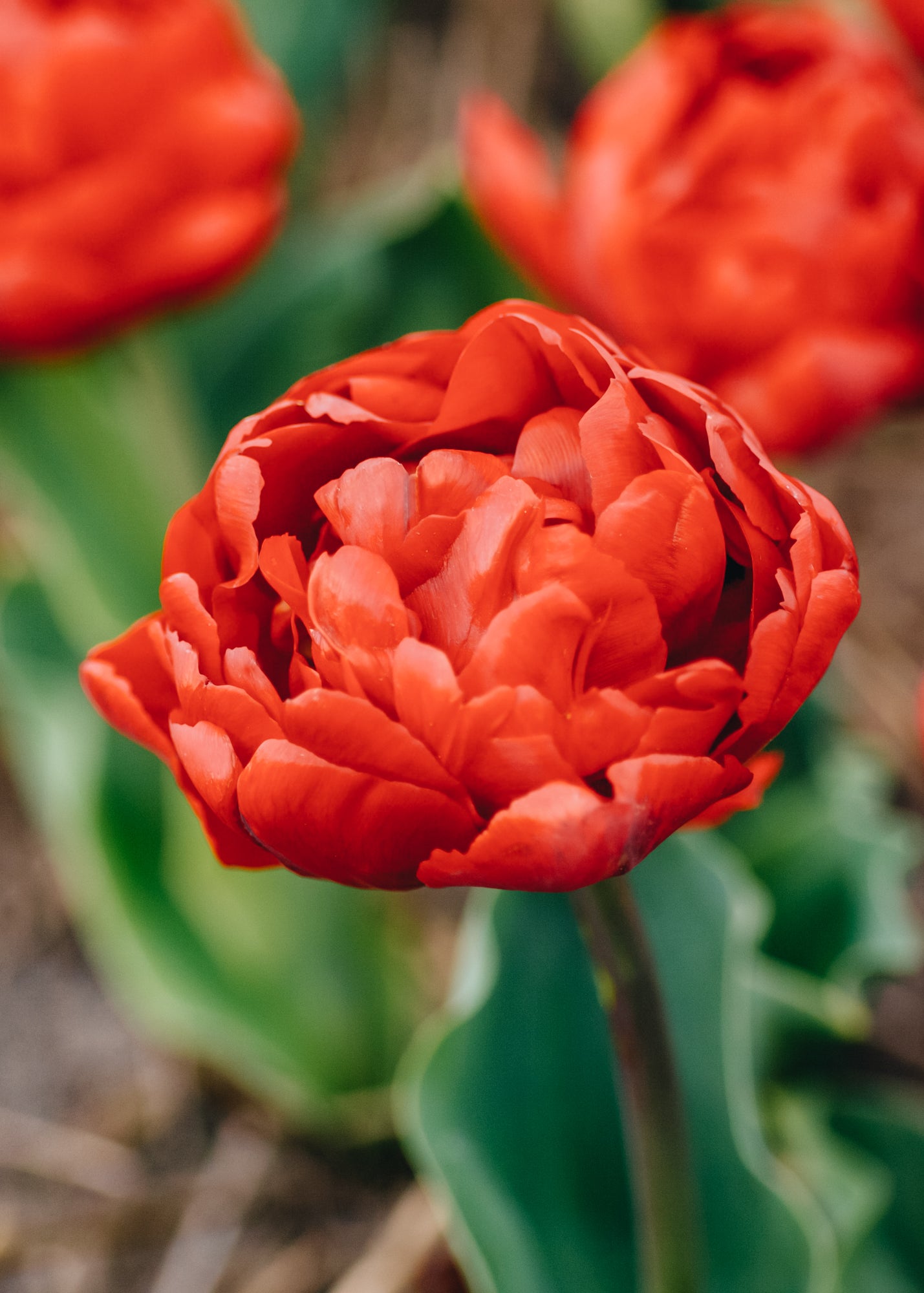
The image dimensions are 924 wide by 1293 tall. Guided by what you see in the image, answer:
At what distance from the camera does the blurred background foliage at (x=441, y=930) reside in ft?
1.27

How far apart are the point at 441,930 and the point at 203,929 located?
0.18m

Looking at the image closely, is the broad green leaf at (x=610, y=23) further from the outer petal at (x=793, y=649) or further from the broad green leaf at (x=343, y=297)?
the outer petal at (x=793, y=649)

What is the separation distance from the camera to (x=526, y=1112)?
40cm

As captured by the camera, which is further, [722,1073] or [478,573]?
[722,1073]

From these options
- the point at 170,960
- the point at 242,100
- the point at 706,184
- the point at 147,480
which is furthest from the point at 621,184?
the point at 170,960

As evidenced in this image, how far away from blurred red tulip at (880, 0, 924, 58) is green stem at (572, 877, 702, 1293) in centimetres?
32

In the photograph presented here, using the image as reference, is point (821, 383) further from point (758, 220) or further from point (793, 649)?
point (793, 649)

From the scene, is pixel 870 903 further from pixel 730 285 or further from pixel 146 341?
pixel 146 341

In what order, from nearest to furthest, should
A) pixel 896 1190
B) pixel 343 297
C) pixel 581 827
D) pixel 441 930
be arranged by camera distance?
pixel 581 827 < pixel 896 1190 < pixel 343 297 < pixel 441 930

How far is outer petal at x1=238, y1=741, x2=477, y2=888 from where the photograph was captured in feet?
0.61

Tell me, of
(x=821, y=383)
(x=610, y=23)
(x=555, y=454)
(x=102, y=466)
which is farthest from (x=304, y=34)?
(x=555, y=454)

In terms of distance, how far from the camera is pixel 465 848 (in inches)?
7.8

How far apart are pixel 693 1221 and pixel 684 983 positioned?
0.11 m

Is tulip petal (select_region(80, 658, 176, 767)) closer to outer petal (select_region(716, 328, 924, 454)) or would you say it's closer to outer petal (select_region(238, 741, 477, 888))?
outer petal (select_region(238, 741, 477, 888))
